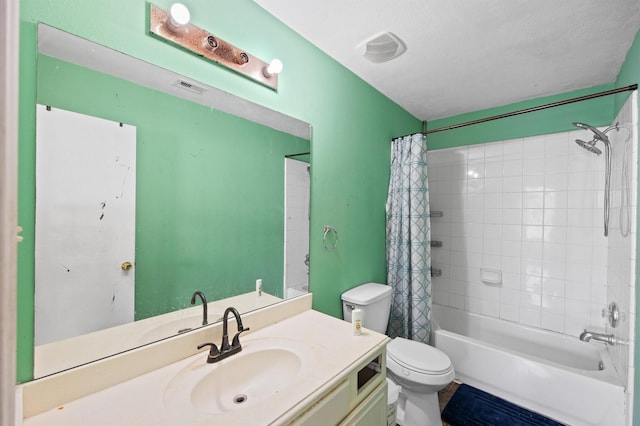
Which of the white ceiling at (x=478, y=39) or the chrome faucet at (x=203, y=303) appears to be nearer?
the chrome faucet at (x=203, y=303)

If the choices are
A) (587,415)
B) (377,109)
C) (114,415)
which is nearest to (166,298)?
(114,415)

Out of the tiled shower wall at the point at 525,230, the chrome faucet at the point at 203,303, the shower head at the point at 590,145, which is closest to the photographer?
the chrome faucet at the point at 203,303

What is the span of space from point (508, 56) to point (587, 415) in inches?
87.1

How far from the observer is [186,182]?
105 cm

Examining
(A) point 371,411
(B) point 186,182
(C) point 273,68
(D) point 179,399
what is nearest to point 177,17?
(C) point 273,68

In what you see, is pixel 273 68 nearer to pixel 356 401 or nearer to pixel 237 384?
pixel 237 384

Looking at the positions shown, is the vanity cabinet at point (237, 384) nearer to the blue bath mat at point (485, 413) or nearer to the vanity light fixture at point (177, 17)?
the blue bath mat at point (485, 413)

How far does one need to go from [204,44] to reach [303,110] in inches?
22.7

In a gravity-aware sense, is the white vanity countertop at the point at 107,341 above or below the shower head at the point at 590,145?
below

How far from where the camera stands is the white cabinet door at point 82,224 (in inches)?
30.2

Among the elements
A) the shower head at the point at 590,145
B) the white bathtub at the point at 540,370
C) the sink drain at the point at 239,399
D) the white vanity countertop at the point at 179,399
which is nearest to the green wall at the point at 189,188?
the white vanity countertop at the point at 179,399

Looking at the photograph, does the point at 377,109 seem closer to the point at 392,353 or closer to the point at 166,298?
the point at 392,353

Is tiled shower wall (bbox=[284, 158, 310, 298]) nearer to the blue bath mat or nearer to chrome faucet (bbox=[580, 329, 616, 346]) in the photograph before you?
the blue bath mat

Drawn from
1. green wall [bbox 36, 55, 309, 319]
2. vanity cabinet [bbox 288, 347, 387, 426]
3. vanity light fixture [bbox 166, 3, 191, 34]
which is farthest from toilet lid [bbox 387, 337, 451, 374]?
vanity light fixture [bbox 166, 3, 191, 34]
